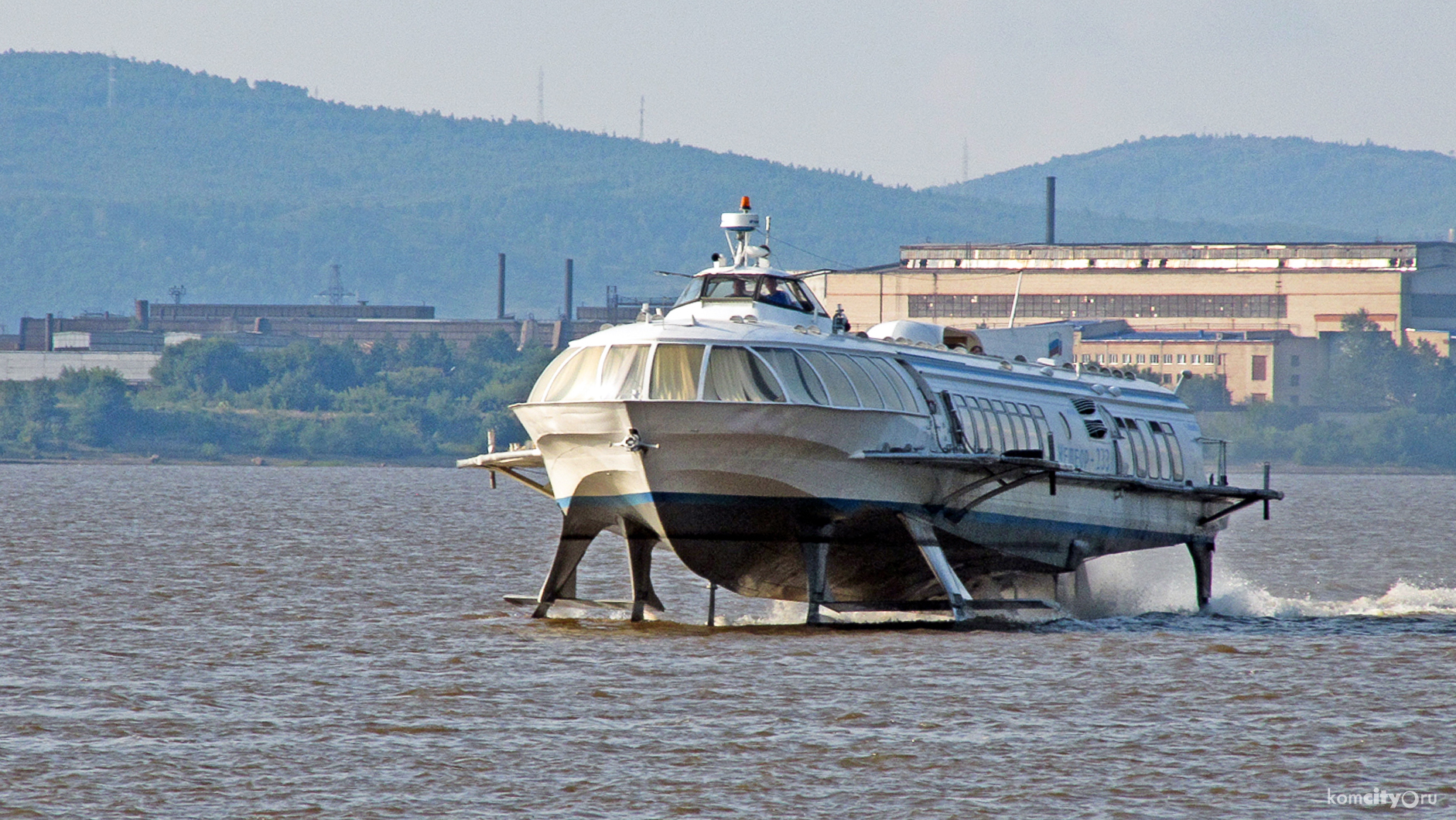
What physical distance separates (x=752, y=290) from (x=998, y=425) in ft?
17.4

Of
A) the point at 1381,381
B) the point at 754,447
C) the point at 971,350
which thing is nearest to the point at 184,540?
the point at 971,350

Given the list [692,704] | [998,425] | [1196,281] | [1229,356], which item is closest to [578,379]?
[692,704]

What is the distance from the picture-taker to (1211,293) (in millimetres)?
182750

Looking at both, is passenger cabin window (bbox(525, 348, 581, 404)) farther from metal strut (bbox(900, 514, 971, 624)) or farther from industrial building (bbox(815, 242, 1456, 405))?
industrial building (bbox(815, 242, 1456, 405))

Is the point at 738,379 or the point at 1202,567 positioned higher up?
the point at 738,379

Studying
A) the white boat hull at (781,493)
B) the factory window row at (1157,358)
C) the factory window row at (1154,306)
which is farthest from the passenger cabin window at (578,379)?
the factory window row at (1154,306)

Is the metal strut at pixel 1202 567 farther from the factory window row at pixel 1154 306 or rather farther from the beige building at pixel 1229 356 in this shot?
the factory window row at pixel 1154 306

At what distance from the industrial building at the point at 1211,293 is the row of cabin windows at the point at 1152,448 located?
130m

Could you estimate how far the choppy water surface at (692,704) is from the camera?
2253cm

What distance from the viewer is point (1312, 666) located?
3275cm

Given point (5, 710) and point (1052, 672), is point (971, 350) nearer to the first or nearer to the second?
point (1052, 672)

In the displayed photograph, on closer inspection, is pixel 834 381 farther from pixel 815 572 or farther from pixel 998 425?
pixel 998 425

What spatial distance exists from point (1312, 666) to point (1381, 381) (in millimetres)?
161556

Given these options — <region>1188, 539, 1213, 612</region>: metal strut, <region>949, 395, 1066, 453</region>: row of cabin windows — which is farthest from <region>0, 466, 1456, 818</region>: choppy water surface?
<region>949, 395, 1066, 453</region>: row of cabin windows
